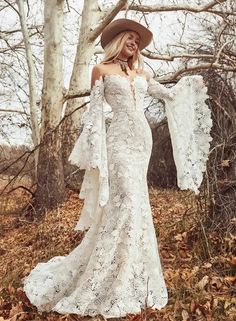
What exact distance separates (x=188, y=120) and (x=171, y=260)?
5.30 feet

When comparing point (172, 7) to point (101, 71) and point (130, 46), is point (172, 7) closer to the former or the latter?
point (130, 46)

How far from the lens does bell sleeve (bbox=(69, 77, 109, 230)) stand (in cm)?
398

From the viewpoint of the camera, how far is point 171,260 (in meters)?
5.36

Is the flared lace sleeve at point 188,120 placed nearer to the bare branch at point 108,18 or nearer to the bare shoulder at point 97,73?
the bare shoulder at point 97,73

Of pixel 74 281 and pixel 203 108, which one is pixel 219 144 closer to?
pixel 203 108

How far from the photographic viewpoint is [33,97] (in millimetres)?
10453

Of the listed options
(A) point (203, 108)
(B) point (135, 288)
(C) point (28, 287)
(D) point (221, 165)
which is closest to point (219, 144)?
(D) point (221, 165)

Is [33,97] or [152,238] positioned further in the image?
[33,97]

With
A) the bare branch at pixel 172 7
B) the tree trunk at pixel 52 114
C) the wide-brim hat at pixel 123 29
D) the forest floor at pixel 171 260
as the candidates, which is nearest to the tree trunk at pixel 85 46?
the tree trunk at pixel 52 114

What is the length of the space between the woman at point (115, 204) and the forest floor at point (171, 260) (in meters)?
0.15

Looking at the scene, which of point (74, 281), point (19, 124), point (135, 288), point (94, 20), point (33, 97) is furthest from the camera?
point (19, 124)

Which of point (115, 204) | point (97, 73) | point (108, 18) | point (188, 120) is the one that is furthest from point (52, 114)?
point (115, 204)

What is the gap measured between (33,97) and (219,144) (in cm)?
601

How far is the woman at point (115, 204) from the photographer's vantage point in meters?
3.96
